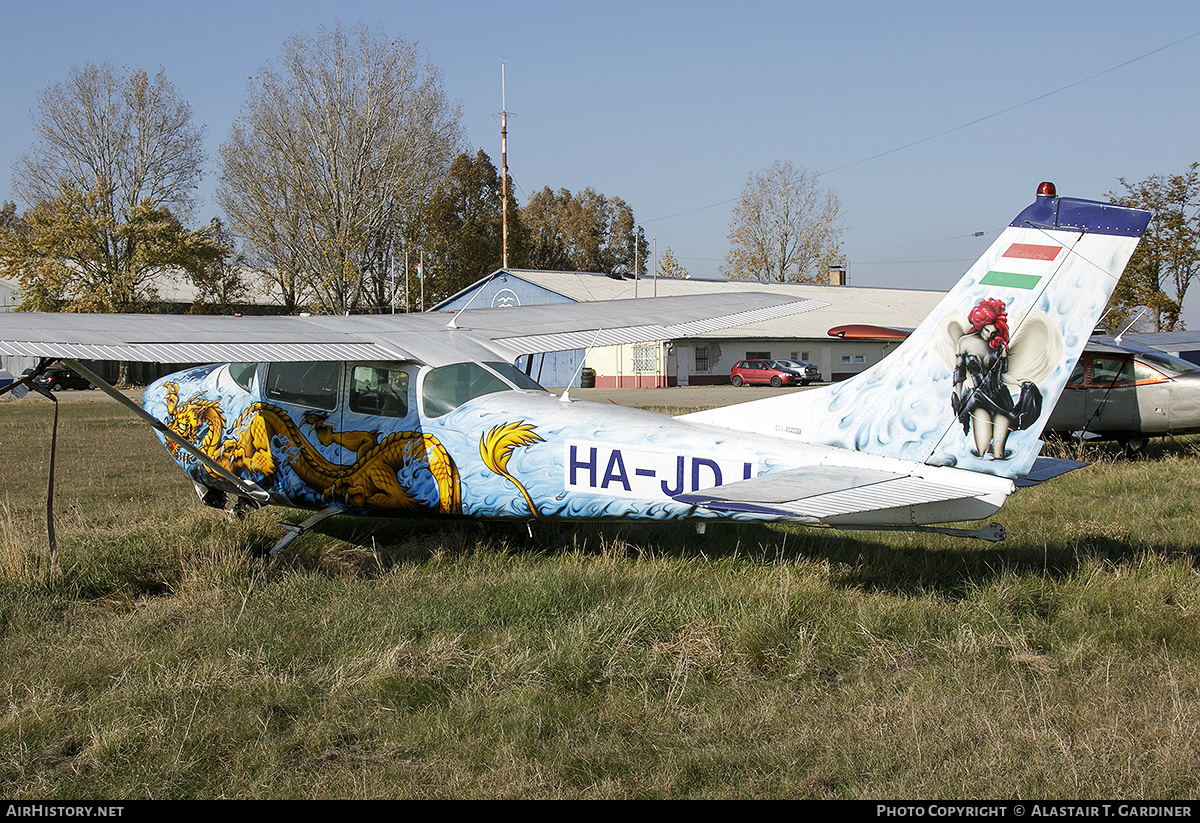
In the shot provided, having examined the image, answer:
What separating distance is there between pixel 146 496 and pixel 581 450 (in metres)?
7.29

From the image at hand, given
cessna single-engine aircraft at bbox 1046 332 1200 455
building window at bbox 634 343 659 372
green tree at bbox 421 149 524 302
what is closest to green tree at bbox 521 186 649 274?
green tree at bbox 421 149 524 302

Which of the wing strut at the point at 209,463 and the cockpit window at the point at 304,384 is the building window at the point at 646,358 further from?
the wing strut at the point at 209,463

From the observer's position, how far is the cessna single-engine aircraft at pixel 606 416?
17.7 feet

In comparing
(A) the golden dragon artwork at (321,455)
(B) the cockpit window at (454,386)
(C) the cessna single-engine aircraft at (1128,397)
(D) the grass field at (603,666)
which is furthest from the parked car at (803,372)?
(B) the cockpit window at (454,386)

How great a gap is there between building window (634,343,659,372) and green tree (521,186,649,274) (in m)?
37.4

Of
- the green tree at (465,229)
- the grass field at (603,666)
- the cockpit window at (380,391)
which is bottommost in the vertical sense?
the grass field at (603,666)

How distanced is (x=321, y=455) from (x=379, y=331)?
1.20m

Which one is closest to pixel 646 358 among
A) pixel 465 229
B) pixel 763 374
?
pixel 763 374

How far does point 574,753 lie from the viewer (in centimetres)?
395

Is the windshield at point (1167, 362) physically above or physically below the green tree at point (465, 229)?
below

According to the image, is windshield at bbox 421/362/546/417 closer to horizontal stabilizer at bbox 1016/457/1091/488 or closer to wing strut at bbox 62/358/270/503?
wing strut at bbox 62/358/270/503

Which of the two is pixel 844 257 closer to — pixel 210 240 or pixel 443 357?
pixel 210 240

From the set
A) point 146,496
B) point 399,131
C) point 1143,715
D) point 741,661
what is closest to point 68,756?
point 741,661

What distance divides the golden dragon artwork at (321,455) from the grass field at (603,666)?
590 mm
